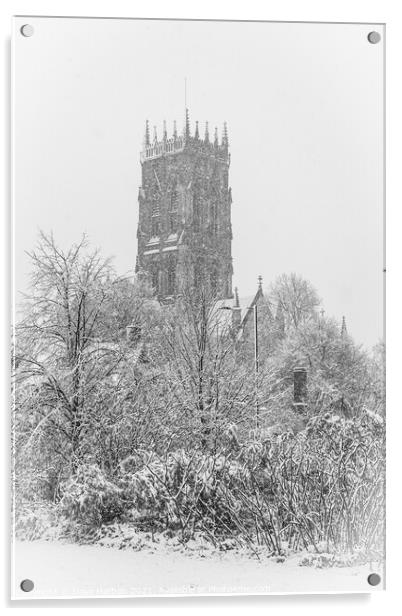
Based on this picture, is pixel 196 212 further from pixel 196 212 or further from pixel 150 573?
pixel 150 573

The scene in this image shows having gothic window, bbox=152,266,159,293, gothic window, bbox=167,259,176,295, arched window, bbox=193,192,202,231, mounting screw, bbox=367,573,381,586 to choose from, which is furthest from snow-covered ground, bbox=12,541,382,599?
→ arched window, bbox=193,192,202,231

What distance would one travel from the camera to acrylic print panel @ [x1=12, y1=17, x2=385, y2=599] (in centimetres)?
705

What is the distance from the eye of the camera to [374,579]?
7.11m

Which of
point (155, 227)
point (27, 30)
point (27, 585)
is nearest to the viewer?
point (27, 585)

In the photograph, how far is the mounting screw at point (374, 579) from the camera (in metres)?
7.10

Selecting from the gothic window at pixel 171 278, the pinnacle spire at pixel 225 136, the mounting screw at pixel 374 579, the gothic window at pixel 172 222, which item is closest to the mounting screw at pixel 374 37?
the pinnacle spire at pixel 225 136

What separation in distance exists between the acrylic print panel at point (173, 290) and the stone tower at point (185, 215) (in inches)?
2.0

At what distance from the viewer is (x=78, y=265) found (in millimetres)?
7551

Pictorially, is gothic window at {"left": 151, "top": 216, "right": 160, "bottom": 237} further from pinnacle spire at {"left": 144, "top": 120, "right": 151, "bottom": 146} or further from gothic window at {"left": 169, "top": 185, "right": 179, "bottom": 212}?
pinnacle spire at {"left": 144, "top": 120, "right": 151, "bottom": 146}

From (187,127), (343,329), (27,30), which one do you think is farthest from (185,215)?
(27,30)

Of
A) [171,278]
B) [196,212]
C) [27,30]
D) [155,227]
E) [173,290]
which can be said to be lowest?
[173,290]

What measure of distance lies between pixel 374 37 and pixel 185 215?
2542 millimetres

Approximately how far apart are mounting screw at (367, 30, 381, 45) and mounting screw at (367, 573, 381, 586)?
15.1 feet
